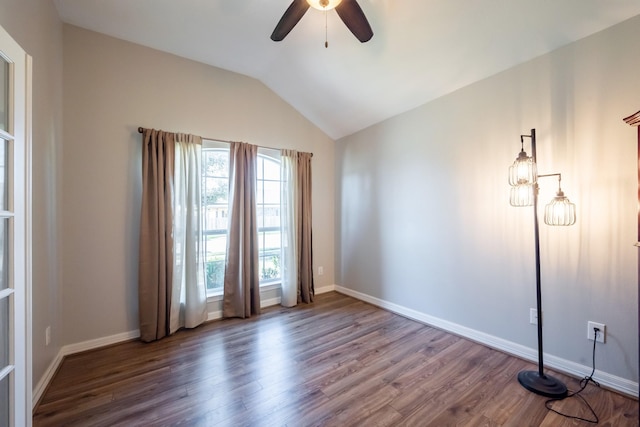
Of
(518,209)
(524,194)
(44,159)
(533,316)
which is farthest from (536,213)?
(44,159)

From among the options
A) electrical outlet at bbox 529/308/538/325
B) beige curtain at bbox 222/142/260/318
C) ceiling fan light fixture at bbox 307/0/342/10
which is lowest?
electrical outlet at bbox 529/308/538/325

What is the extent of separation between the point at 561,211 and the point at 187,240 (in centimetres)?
338

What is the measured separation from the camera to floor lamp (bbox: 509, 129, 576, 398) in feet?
5.94

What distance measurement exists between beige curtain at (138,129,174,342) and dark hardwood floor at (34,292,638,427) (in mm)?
251

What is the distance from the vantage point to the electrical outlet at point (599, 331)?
6.05ft

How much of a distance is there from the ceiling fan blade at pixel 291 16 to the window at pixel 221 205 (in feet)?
5.21

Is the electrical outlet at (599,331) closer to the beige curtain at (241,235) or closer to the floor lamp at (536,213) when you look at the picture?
the floor lamp at (536,213)

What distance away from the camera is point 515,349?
7.44 ft

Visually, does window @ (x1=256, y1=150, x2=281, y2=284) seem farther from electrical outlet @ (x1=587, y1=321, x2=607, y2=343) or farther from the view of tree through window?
electrical outlet @ (x1=587, y1=321, x2=607, y2=343)

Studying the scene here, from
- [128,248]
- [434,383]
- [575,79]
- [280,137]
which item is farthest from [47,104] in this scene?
[575,79]

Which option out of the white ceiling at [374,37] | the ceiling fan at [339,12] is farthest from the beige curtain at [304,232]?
the ceiling fan at [339,12]

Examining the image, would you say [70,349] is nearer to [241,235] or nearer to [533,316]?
[241,235]

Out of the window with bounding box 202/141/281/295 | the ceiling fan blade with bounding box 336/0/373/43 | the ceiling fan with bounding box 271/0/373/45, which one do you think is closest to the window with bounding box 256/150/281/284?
the window with bounding box 202/141/281/295

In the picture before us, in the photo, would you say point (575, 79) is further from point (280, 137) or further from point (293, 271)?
point (293, 271)
